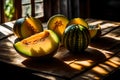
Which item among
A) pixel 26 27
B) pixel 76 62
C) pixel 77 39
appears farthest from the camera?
pixel 26 27

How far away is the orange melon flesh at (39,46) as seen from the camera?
133cm

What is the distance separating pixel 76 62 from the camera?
1327 millimetres

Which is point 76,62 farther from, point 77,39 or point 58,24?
point 58,24

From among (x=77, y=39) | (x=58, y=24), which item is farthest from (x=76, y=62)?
(x=58, y=24)

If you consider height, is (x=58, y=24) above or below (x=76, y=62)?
above

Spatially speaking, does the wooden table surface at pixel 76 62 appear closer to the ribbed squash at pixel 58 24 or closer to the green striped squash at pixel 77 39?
the green striped squash at pixel 77 39

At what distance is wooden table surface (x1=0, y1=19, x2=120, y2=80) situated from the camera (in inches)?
46.5

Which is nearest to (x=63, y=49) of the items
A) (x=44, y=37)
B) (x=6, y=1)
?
(x=44, y=37)

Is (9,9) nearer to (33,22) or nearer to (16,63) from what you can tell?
(33,22)

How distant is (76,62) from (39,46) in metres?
0.18

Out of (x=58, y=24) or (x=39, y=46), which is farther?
(x=58, y=24)

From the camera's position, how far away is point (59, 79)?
113 cm

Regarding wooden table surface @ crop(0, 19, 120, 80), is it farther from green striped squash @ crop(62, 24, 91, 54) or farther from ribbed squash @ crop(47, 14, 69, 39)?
ribbed squash @ crop(47, 14, 69, 39)

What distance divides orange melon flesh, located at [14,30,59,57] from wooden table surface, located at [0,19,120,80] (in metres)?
0.04
